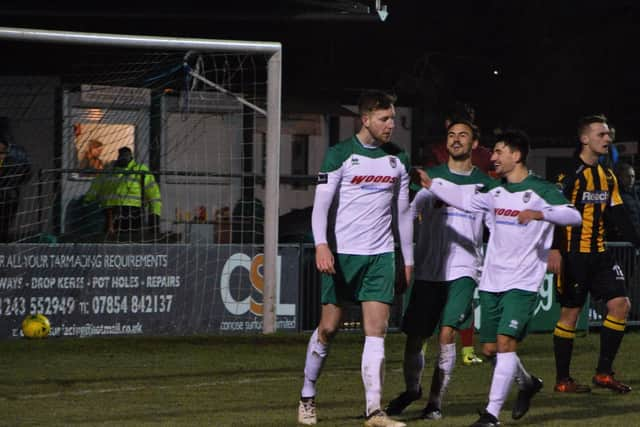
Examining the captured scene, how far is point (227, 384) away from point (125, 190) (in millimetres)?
6429

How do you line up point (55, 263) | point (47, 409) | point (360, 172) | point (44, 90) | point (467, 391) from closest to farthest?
point (360, 172), point (47, 409), point (467, 391), point (55, 263), point (44, 90)

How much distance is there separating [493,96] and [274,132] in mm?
15523

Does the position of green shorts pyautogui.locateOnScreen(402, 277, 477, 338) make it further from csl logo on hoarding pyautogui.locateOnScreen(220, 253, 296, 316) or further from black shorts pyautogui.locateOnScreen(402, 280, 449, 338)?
csl logo on hoarding pyautogui.locateOnScreen(220, 253, 296, 316)

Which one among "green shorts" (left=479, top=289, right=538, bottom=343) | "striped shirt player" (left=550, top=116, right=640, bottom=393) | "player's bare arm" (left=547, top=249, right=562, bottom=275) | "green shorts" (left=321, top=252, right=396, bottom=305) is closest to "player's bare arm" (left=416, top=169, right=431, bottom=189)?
"green shorts" (left=321, top=252, right=396, bottom=305)

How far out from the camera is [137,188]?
17.4m

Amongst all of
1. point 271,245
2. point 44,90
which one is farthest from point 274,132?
point 44,90

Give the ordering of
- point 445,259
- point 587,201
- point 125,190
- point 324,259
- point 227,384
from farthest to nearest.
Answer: point 125,190 → point 227,384 → point 587,201 → point 445,259 → point 324,259

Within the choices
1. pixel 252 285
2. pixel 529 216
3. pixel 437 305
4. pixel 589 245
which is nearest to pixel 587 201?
pixel 589 245

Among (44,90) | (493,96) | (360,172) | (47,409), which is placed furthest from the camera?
(493,96)

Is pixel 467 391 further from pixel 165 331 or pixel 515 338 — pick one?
pixel 165 331

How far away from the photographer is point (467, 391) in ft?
36.2

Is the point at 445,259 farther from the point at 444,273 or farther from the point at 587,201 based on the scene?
the point at 587,201

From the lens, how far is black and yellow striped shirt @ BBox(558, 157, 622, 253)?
11.1 meters

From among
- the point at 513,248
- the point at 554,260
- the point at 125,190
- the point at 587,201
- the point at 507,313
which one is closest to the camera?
the point at 507,313
